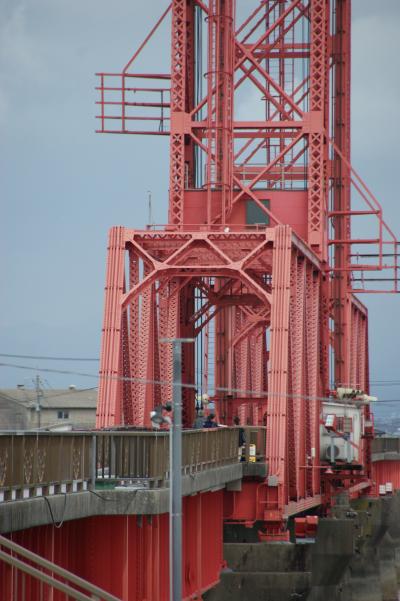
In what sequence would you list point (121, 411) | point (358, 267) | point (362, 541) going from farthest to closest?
point (362, 541) → point (358, 267) → point (121, 411)

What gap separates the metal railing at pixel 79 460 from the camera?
25250mm

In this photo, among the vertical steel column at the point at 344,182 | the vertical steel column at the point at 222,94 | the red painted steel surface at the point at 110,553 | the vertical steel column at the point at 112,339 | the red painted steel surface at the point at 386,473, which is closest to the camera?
the red painted steel surface at the point at 110,553

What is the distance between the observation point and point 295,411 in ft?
169

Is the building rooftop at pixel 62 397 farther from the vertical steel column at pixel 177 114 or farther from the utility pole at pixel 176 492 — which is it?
the utility pole at pixel 176 492

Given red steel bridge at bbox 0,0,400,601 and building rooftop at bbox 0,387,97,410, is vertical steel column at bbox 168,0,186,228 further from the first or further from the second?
building rooftop at bbox 0,387,97,410

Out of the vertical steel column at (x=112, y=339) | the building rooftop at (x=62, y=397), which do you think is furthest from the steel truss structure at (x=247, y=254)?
the building rooftop at (x=62, y=397)

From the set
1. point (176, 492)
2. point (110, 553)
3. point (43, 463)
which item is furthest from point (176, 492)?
point (110, 553)

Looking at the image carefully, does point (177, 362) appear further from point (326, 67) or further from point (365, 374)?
point (365, 374)

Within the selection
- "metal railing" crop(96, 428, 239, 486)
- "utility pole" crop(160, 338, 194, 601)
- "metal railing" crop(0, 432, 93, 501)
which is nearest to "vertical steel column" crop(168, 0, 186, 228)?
"metal railing" crop(96, 428, 239, 486)

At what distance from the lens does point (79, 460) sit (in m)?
28.7

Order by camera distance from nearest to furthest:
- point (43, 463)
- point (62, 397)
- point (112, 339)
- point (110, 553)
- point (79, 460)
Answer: point (43, 463) < point (79, 460) < point (110, 553) < point (112, 339) < point (62, 397)

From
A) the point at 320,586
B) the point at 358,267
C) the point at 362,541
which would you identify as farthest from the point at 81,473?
the point at 362,541

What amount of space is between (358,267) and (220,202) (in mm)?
13226

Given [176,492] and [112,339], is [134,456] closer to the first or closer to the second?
[176,492]
